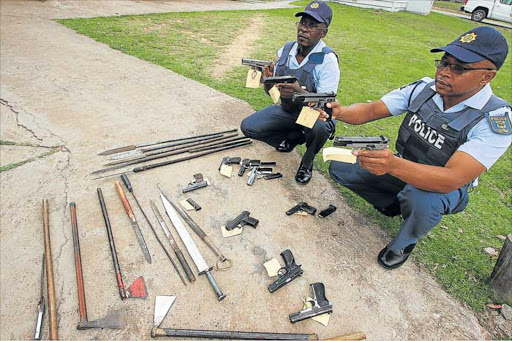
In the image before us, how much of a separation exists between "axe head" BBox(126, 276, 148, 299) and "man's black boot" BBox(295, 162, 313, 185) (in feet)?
7.38

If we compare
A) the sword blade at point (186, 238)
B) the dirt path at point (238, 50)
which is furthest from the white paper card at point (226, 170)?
the dirt path at point (238, 50)

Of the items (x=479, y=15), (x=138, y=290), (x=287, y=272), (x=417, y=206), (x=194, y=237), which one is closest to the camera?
(x=138, y=290)

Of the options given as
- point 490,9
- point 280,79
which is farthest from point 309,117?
point 490,9

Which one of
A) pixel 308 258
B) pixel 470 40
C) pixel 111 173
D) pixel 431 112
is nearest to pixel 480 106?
pixel 431 112

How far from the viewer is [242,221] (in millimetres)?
3287

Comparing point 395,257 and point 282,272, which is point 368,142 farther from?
point 282,272

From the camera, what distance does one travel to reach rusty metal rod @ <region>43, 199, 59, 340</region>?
224 centimetres

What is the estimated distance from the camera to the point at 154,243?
3.01 meters

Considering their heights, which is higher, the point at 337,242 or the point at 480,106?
the point at 480,106

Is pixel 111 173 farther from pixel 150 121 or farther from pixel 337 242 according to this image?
pixel 337 242

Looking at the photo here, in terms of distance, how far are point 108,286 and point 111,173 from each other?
1.66 meters

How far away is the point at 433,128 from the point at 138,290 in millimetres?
2975

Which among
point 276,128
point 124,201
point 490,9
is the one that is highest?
point 490,9

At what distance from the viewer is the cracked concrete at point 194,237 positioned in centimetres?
248
